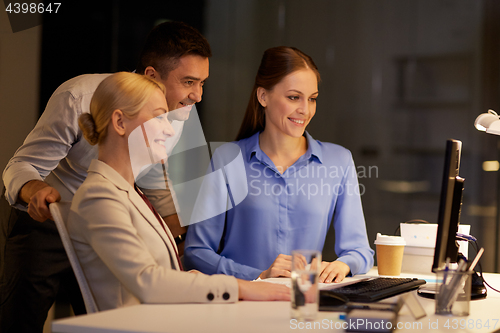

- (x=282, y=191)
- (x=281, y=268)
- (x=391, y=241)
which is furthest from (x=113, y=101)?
(x=391, y=241)

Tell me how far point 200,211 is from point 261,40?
2175mm

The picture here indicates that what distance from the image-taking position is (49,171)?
6.53 feet

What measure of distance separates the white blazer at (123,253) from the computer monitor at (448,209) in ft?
1.86

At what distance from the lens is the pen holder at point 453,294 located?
1.18 m

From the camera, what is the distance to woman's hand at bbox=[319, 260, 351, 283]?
169 cm

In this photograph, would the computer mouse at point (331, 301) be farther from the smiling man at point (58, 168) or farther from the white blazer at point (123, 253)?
the smiling man at point (58, 168)

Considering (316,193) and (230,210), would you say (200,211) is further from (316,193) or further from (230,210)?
(316,193)

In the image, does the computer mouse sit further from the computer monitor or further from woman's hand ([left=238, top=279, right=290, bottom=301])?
the computer monitor

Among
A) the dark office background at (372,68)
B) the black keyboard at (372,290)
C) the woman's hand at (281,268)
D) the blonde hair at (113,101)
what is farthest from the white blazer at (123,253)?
the dark office background at (372,68)

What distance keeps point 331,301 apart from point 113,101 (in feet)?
2.78

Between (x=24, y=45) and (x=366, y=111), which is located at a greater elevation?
(x=24, y=45)

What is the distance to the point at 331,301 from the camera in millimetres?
1222

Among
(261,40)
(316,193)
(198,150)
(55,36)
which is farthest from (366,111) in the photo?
(55,36)

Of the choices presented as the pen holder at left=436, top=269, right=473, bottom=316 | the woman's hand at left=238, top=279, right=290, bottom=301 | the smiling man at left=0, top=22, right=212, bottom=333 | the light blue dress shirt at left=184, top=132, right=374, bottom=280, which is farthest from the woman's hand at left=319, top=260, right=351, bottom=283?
the smiling man at left=0, top=22, right=212, bottom=333
